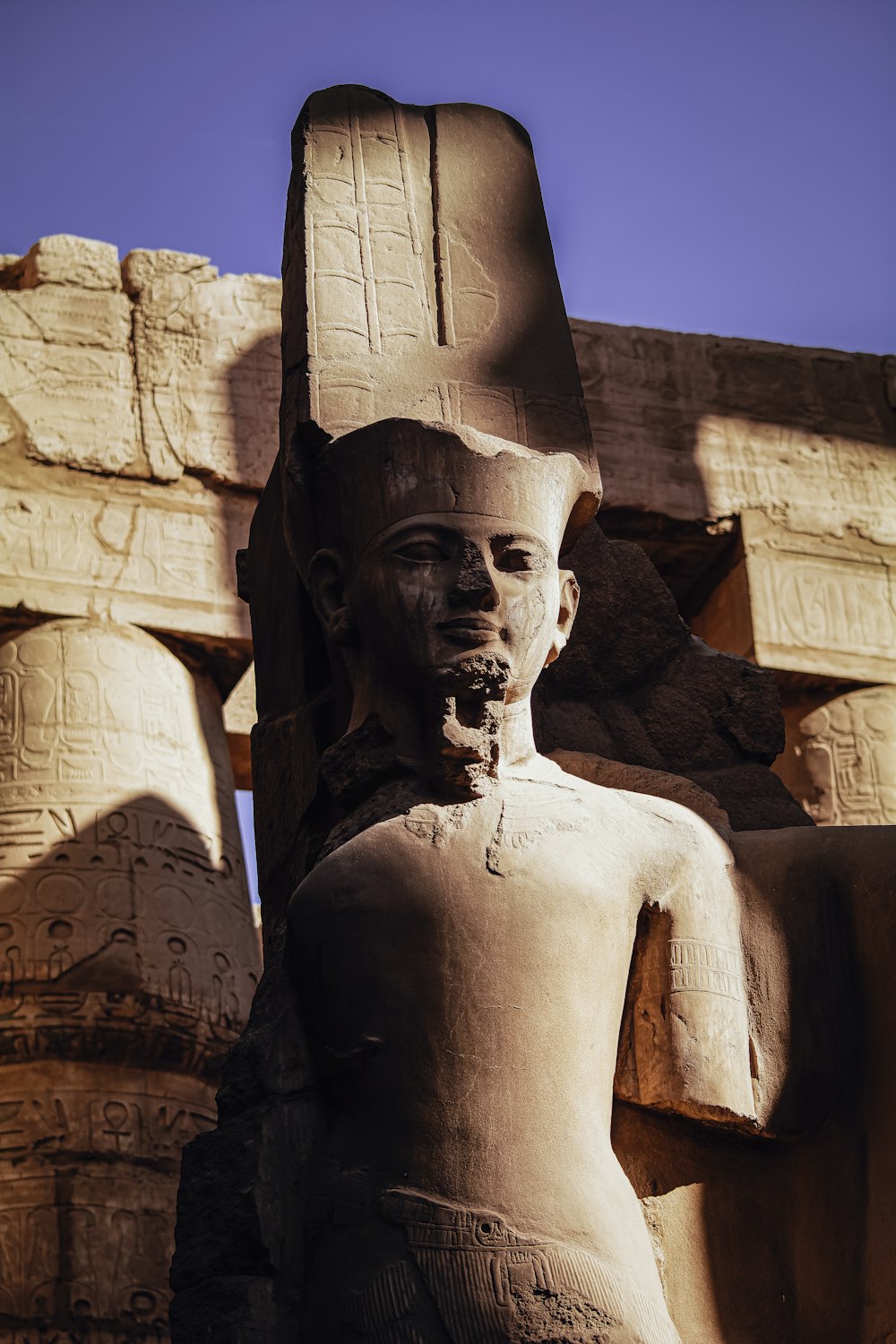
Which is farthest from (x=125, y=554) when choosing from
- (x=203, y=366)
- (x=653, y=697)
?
(x=653, y=697)

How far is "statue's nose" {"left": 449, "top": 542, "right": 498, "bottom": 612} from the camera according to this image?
370 centimetres

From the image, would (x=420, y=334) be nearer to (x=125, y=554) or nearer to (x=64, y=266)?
(x=125, y=554)

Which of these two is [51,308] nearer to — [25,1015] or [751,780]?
[25,1015]

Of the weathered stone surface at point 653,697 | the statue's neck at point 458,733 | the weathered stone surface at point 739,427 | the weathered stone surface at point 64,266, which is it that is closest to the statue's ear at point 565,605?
the statue's neck at point 458,733

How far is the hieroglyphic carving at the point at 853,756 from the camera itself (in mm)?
8859

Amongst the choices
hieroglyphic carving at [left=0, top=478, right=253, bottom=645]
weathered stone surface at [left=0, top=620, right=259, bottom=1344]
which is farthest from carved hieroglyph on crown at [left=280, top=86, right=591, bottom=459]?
hieroglyphic carving at [left=0, top=478, right=253, bottom=645]

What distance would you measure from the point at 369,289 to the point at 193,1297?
2.15 metres

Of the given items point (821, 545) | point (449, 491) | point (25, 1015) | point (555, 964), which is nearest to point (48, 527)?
point (25, 1015)

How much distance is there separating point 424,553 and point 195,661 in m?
4.97

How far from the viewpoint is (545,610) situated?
379 centimetres

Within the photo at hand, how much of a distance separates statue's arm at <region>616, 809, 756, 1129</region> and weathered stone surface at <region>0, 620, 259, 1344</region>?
12.8 feet

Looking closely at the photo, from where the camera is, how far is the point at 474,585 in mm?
3695

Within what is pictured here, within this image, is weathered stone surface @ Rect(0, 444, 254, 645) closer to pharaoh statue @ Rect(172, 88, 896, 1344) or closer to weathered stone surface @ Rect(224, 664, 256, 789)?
weathered stone surface @ Rect(224, 664, 256, 789)

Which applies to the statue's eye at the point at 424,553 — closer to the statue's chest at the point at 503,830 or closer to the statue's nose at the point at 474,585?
the statue's nose at the point at 474,585
